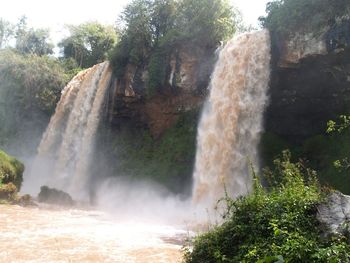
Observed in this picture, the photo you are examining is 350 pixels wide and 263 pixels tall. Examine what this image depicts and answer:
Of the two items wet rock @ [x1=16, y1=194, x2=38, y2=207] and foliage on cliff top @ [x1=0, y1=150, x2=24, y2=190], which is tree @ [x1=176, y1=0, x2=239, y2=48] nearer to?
foliage on cliff top @ [x1=0, y1=150, x2=24, y2=190]

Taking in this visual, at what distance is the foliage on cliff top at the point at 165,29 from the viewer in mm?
23406

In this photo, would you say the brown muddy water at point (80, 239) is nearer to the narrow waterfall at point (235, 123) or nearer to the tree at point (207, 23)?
the narrow waterfall at point (235, 123)

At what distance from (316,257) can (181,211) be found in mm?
14494

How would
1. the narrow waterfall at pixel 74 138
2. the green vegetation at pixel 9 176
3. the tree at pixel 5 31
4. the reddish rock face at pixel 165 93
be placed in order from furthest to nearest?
the tree at pixel 5 31 < the narrow waterfall at pixel 74 138 < the reddish rock face at pixel 165 93 < the green vegetation at pixel 9 176

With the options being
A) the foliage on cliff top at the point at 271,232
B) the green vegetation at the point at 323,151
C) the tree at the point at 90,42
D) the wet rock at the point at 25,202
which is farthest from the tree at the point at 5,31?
the foliage on cliff top at the point at 271,232

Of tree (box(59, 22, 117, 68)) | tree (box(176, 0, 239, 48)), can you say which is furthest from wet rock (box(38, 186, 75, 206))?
tree (box(59, 22, 117, 68))

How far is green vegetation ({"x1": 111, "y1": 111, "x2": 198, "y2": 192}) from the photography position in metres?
22.7

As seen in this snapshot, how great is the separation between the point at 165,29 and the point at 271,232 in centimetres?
2196

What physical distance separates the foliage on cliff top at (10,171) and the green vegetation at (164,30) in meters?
8.09

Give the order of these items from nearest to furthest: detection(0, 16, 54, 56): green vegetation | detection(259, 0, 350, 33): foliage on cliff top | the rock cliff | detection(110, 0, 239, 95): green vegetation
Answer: detection(259, 0, 350, 33): foliage on cliff top
the rock cliff
detection(110, 0, 239, 95): green vegetation
detection(0, 16, 54, 56): green vegetation

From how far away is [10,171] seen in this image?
848 inches

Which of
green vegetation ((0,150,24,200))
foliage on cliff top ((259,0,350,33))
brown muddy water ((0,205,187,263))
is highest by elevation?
foliage on cliff top ((259,0,350,33))

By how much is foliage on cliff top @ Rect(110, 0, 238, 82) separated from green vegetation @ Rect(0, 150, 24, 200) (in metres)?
8.16

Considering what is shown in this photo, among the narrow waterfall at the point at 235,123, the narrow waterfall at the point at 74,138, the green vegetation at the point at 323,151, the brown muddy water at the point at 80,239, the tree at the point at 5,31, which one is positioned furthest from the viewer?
the tree at the point at 5,31
